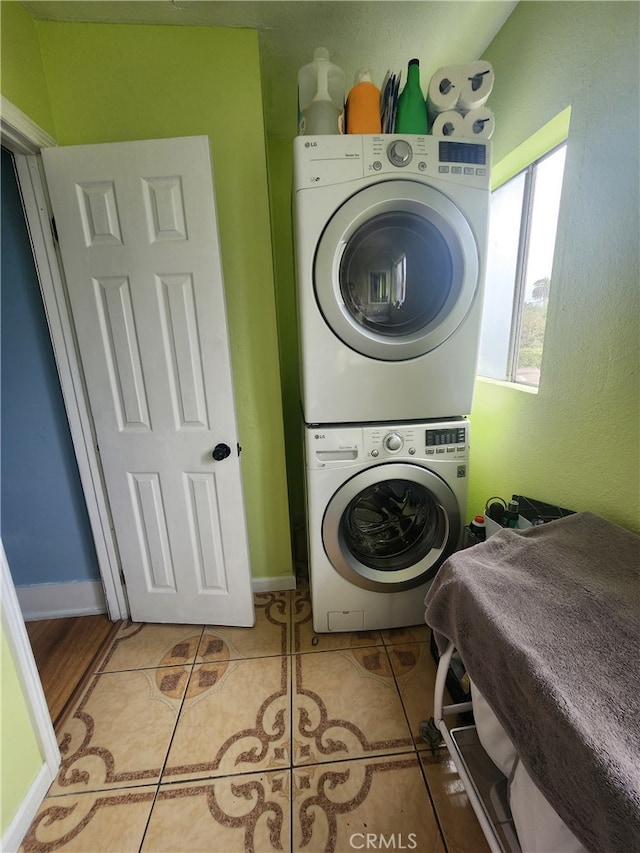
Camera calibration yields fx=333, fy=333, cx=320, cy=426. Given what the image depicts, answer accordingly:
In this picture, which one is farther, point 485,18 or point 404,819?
point 485,18

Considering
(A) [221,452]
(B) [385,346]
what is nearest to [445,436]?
(B) [385,346]

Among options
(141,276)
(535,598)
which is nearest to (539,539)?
(535,598)

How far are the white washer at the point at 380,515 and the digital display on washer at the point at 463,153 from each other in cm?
85

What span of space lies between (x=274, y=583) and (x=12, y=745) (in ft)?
3.41

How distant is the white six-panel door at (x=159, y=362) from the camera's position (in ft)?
3.79

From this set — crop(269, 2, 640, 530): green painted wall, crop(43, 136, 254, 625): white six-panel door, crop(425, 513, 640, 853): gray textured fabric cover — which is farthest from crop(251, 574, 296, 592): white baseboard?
crop(269, 2, 640, 530): green painted wall

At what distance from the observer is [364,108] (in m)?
1.08

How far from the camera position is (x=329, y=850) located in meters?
0.85

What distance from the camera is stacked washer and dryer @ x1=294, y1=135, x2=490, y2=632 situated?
41.3 inches

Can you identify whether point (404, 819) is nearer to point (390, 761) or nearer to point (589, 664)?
point (390, 761)

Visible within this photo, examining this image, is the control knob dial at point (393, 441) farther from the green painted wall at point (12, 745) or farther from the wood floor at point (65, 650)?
the wood floor at point (65, 650)

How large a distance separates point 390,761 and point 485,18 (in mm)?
2550

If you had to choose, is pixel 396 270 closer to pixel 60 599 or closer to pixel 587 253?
pixel 587 253

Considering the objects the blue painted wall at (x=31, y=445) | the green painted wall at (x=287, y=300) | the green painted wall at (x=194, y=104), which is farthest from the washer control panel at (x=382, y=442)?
the blue painted wall at (x=31, y=445)
